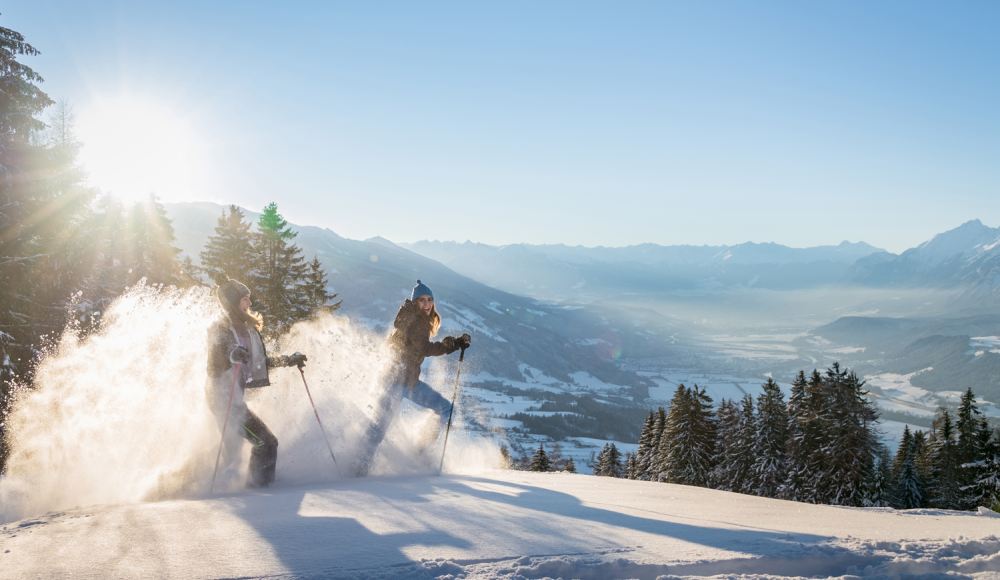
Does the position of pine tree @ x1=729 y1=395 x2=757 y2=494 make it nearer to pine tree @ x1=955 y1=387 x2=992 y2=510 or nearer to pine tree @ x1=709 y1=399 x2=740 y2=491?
pine tree @ x1=709 y1=399 x2=740 y2=491

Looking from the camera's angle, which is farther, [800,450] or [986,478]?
[800,450]

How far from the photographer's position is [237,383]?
5.66 metres

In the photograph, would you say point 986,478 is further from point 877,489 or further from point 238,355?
point 238,355

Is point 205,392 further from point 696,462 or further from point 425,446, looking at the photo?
point 696,462

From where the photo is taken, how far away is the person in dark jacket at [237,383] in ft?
18.1

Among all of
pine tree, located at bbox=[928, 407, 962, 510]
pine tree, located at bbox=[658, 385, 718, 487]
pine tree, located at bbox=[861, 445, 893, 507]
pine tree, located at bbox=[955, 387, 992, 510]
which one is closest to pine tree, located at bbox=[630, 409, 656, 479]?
pine tree, located at bbox=[658, 385, 718, 487]

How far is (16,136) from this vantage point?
12.8 meters

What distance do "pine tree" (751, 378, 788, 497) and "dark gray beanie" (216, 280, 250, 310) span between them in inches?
1177

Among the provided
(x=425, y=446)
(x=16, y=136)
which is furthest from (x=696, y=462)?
(x=16, y=136)

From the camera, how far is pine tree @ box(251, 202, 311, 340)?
20906 mm

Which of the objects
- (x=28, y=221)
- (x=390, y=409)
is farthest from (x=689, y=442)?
(x=28, y=221)

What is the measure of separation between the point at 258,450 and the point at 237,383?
749 millimetres

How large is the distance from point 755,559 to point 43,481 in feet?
19.9

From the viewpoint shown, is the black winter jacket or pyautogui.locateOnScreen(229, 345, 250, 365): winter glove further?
the black winter jacket
